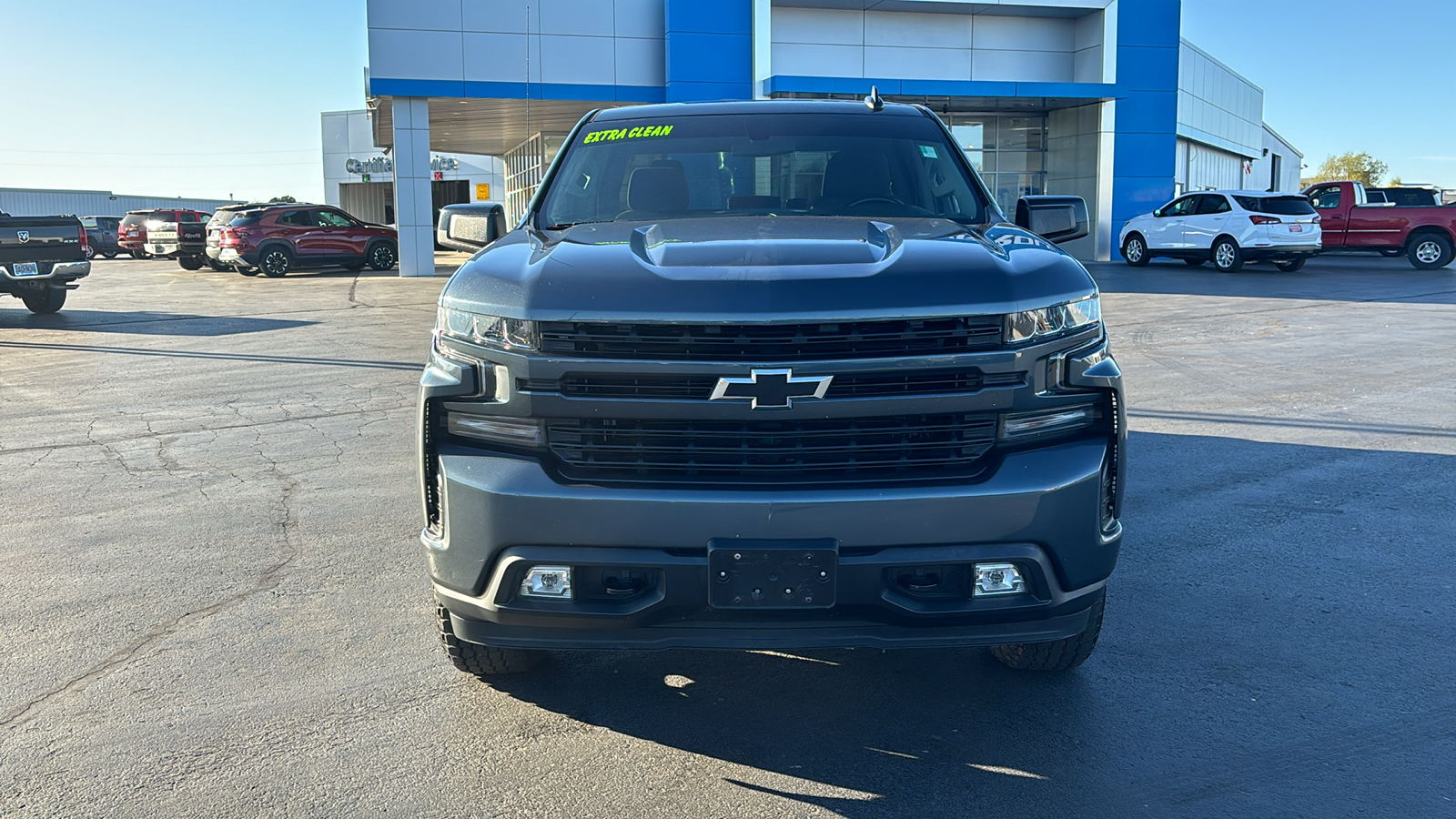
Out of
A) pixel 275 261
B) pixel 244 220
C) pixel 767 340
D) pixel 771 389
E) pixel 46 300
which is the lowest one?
pixel 46 300

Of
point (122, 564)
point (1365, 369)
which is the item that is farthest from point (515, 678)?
point (1365, 369)

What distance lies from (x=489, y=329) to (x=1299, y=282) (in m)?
21.4

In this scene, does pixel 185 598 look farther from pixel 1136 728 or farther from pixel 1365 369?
pixel 1365 369

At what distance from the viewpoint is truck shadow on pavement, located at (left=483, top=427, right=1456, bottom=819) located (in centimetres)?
296

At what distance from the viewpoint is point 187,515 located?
5.75m

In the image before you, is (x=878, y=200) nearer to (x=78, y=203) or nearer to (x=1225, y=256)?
(x=1225, y=256)

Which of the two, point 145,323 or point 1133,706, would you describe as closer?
point 1133,706

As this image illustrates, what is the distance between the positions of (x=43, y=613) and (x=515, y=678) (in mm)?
2015

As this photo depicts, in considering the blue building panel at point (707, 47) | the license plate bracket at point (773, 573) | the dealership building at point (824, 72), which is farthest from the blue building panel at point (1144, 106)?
the license plate bracket at point (773, 573)

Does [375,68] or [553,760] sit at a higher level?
[375,68]

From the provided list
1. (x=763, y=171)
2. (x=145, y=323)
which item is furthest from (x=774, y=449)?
(x=145, y=323)

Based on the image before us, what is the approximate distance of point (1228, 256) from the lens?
2391 cm

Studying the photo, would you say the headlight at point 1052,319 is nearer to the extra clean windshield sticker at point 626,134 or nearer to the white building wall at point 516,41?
the extra clean windshield sticker at point 626,134

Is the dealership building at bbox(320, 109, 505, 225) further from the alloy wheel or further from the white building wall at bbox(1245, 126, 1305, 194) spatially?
the alloy wheel
